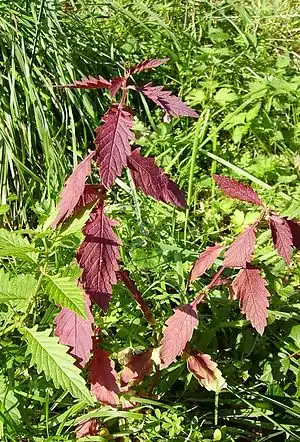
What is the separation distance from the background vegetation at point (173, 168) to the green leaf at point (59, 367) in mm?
235

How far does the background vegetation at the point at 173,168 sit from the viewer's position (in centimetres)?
181

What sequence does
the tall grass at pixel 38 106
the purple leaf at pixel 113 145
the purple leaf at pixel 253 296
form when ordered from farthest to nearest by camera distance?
1. the tall grass at pixel 38 106
2. the purple leaf at pixel 253 296
3. the purple leaf at pixel 113 145

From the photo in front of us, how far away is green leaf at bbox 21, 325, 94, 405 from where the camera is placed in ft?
4.74

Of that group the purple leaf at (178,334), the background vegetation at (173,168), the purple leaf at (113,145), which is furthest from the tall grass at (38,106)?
the purple leaf at (113,145)

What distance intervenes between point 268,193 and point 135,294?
1.03m

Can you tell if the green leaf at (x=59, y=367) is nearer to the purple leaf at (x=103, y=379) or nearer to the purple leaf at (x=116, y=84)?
the purple leaf at (x=103, y=379)

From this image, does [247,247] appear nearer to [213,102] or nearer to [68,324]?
[68,324]

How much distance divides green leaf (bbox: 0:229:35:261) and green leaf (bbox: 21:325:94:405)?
0.19 meters

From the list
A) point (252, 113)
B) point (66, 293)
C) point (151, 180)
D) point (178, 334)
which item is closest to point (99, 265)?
point (66, 293)

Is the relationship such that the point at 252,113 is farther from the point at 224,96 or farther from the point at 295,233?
the point at 295,233

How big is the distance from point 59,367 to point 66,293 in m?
0.16

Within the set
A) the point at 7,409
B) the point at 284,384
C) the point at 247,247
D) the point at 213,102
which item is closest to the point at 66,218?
the point at 247,247

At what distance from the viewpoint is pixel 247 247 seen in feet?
5.02

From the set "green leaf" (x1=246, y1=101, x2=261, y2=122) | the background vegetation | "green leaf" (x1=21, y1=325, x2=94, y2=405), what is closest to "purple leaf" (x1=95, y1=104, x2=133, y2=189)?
the background vegetation
